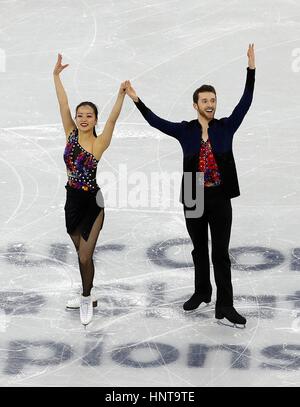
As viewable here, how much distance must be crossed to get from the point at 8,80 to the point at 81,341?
6052 millimetres

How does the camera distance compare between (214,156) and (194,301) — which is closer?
(214,156)

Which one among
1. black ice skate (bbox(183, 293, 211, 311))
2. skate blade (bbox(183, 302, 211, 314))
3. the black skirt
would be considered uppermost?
the black skirt

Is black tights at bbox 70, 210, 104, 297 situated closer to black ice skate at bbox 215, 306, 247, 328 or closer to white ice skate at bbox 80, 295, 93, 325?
white ice skate at bbox 80, 295, 93, 325

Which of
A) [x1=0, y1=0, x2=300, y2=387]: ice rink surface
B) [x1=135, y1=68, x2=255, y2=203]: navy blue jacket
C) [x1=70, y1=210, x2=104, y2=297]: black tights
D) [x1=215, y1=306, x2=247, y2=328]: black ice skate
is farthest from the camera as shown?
[x1=70, y1=210, x2=104, y2=297]: black tights

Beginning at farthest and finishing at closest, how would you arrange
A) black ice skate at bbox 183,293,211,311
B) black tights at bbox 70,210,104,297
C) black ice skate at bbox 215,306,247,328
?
black ice skate at bbox 183,293,211,311, black tights at bbox 70,210,104,297, black ice skate at bbox 215,306,247,328

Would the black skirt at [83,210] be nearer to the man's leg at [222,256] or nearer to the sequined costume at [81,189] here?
the sequined costume at [81,189]

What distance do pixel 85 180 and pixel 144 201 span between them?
94.8 inches

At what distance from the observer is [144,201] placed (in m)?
11.0

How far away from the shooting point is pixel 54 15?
15516mm

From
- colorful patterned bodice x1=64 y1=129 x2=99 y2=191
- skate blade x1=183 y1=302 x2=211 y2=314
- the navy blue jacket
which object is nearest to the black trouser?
the navy blue jacket

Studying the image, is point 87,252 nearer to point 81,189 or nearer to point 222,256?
point 81,189

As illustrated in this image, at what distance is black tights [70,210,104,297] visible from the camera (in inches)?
345

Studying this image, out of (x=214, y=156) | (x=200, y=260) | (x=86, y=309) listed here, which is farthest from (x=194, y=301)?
(x=214, y=156)

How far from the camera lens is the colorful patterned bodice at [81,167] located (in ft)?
28.5
